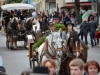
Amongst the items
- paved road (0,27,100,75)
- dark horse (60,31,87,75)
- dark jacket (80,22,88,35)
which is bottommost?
paved road (0,27,100,75)

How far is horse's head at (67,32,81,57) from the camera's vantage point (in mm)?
14703

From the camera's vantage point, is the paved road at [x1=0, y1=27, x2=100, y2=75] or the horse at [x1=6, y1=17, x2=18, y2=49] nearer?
the paved road at [x1=0, y1=27, x2=100, y2=75]

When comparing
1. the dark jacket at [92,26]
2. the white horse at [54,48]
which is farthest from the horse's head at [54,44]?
the dark jacket at [92,26]

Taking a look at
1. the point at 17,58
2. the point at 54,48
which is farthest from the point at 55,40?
the point at 17,58

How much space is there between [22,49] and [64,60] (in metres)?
15.5

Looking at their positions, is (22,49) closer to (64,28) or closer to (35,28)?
(35,28)

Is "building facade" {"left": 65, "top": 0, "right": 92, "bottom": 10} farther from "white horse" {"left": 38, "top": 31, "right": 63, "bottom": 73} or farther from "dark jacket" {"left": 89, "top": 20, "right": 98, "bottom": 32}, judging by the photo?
"white horse" {"left": 38, "top": 31, "right": 63, "bottom": 73}

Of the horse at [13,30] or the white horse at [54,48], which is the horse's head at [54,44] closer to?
the white horse at [54,48]

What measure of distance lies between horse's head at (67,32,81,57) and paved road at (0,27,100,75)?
4.06 metres

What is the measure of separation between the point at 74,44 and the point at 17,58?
10.8m

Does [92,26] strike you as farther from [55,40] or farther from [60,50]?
[60,50]

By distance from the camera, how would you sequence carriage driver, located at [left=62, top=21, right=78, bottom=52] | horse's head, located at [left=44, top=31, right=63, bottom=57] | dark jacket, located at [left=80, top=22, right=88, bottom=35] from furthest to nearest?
dark jacket, located at [left=80, top=22, right=88, bottom=35] < carriage driver, located at [left=62, top=21, right=78, bottom=52] < horse's head, located at [left=44, top=31, right=63, bottom=57]

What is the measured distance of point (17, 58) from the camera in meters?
25.4

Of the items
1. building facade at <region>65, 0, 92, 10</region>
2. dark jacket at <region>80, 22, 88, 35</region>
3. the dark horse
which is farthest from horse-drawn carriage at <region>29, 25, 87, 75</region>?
building facade at <region>65, 0, 92, 10</region>
